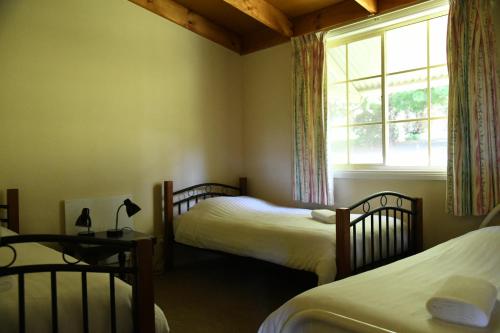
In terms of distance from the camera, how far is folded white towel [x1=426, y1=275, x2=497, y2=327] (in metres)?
1.01

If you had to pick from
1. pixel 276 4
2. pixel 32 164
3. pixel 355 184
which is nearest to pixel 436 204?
pixel 355 184

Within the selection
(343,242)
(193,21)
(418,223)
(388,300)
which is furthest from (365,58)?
(388,300)

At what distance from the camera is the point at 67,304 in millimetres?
1273

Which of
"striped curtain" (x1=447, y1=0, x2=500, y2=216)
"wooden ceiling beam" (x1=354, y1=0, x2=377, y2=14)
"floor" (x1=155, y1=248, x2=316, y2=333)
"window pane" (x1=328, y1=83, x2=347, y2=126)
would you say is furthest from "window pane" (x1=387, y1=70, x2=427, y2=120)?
"floor" (x1=155, y1=248, x2=316, y2=333)

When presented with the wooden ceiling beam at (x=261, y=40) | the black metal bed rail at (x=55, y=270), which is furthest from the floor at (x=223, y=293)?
the wooden ceiling beam at (x=261, y=40)

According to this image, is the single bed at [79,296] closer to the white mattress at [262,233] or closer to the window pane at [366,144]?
the white mattress at [262,233]

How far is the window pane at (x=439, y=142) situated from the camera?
274 centimetres

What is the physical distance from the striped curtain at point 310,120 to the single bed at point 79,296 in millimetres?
2227

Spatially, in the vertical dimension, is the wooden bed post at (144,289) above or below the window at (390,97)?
below

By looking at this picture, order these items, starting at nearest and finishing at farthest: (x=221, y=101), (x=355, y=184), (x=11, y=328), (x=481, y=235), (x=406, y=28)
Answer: (x=11, y=328), (x=481, y=235), (x=406, y=28), (x=355, y=184), (x=221, y=101)

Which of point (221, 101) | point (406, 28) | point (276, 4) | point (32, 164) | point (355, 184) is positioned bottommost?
point (355, 184)

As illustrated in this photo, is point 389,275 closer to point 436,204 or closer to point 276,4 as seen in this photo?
point 436,204

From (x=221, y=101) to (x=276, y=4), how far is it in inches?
47.0

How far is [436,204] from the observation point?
274 centimetres
